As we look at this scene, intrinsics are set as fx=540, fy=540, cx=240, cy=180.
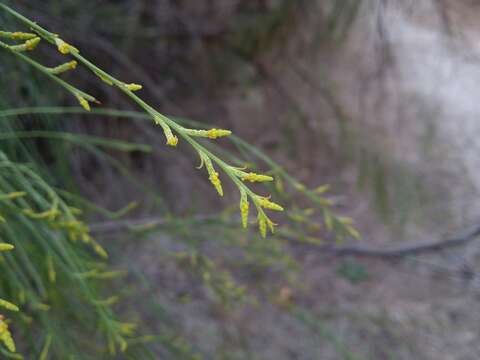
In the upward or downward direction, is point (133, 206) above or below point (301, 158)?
above

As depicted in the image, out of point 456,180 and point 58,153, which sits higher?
point 58,153

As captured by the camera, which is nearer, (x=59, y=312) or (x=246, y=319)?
(x=59, y=312)

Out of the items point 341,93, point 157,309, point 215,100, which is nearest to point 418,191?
point 341,93

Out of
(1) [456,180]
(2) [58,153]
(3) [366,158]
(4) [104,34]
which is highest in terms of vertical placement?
(4) [104,34]

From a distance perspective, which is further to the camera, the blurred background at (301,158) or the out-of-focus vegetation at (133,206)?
the blurred background at (301,158)

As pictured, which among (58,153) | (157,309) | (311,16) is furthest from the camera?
(311,16)

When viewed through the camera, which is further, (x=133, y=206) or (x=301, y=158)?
(x=301, y=158)

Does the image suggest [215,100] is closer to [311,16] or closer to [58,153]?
[311,16]

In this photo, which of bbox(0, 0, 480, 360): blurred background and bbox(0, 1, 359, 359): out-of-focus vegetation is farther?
bbox(0, 0, 480, 360): blurred background
